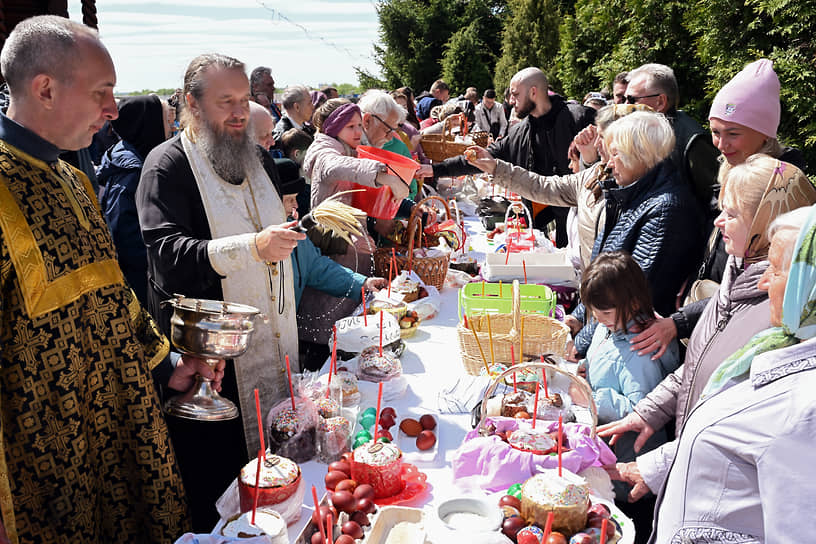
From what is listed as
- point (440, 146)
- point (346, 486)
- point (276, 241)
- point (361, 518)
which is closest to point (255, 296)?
point (276, 241)

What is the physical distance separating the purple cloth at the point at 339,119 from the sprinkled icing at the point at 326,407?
7.58 feet

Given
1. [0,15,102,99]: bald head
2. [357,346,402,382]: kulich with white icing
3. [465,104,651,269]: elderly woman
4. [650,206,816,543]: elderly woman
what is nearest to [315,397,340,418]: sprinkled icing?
[357,346,402,382]: kulich with white icing

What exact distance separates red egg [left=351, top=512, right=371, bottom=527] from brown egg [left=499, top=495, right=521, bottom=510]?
362 millimetres

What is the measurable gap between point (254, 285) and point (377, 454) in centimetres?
92

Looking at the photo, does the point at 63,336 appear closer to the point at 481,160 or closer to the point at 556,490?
the point at 556,490

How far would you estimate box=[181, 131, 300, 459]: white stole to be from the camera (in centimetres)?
228

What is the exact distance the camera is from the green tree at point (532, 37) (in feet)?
62.5

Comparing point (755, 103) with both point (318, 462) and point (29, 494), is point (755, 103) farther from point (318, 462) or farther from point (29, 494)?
point (29, 494)

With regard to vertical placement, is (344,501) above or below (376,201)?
below

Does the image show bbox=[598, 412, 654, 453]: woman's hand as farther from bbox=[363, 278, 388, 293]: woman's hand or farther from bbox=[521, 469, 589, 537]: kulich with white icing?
bbox=[363, 278, 388, 293]: woman's hand

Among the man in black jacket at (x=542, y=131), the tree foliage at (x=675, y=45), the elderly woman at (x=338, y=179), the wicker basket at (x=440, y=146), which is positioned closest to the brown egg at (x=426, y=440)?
the elderly woman at (x=338, y=179)

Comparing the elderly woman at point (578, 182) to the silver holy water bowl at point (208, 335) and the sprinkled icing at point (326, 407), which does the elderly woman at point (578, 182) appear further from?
the silver holy water bowl at point (208, 335)

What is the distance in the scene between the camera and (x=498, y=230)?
491 centimetres

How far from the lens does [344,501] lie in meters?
1.61
